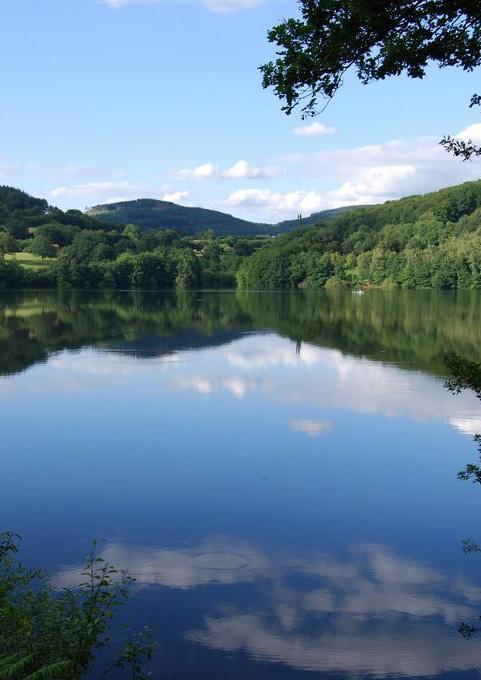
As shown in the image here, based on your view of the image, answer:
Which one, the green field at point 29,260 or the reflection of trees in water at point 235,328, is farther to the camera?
the green field at point 29,260

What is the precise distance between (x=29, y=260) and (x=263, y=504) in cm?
13139

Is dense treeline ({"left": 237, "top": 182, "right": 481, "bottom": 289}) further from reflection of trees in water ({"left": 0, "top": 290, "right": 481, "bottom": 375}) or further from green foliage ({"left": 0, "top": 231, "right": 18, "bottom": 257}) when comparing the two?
reflection of trees in water ({"left": 0, "top": 290, "right": 481, "bottom": 375})

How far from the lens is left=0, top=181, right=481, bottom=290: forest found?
121062 millimetres

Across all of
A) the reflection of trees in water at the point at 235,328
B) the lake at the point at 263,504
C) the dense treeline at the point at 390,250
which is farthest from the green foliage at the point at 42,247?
the lake at the point at 263,504

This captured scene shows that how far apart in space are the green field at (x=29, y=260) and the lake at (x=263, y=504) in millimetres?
103637

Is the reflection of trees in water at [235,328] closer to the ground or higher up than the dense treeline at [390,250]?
closer to the ground

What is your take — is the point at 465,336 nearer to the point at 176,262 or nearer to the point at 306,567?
the point at 306,567

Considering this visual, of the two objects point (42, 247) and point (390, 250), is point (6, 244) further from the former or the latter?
point (390, 250)

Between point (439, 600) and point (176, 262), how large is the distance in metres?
133

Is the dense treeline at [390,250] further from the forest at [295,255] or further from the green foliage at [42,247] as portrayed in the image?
the green foliage at [42,247]

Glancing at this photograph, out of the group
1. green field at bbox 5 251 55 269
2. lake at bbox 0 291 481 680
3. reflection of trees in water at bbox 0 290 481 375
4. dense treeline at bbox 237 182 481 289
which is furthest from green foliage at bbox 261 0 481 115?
green field at bbox 5 251 55 269

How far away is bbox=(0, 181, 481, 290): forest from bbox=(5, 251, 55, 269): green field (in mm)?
190

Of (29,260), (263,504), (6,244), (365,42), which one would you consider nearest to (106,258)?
(29,260)

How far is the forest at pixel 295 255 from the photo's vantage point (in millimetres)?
121062
